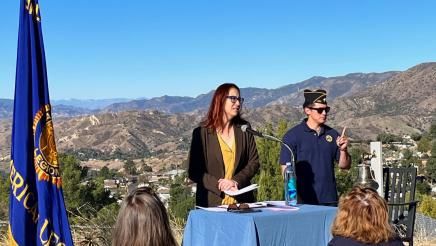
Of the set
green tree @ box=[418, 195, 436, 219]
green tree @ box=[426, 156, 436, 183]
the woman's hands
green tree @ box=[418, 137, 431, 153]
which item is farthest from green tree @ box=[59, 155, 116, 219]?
green tree @ box=[418, 137, 431, 153]

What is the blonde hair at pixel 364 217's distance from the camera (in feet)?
9.55

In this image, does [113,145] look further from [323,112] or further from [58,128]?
[323,112]

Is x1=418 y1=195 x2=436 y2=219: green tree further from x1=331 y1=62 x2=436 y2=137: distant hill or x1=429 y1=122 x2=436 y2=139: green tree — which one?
x1=331 y1=62 x2=436 y2=137: distant hill

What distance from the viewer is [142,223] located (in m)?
2.27

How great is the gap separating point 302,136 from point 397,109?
3528 inches

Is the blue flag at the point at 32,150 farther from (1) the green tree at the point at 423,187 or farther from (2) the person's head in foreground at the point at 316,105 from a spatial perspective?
(1) the green tree at the point at 423,187

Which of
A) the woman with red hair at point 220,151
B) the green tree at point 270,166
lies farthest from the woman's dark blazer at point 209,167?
the green tree at point 270,166

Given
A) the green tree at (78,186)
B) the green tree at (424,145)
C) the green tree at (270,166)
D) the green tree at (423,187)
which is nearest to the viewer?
the green tree at (270,166)

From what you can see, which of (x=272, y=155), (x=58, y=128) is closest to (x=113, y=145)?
(x=58, y=128)

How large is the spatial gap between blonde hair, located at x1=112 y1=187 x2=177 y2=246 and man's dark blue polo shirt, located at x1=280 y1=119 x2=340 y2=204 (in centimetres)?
221

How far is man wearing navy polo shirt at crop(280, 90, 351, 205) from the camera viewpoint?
14.6 feet

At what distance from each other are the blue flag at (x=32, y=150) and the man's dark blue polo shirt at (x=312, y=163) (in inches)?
67.9

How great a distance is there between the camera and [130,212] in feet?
7.49

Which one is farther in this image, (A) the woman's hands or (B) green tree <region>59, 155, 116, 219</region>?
(B) green tree <region>59, 155, 116, 219</region>
